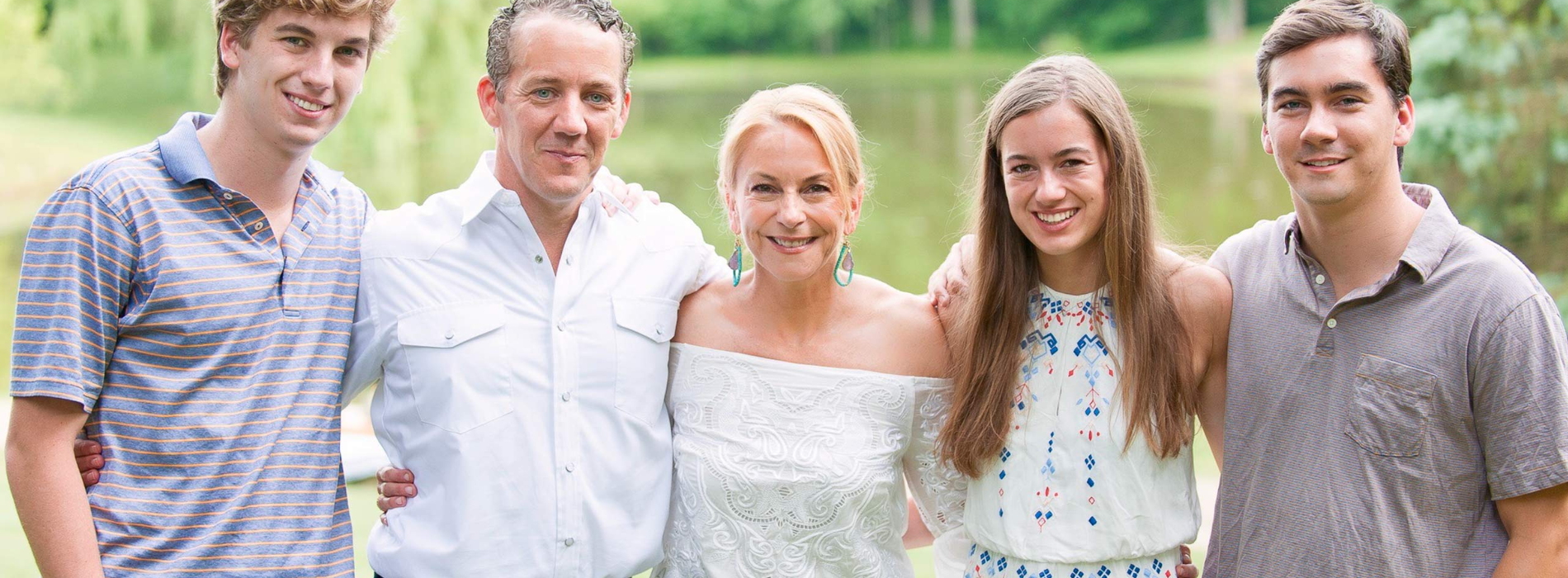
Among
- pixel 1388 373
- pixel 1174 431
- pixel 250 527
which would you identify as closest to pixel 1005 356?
pixel 1174 431

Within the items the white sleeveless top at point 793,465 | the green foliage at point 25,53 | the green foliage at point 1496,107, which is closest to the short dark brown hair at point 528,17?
the white sleeveless top at point 793,465

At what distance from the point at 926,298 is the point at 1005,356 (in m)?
0.30

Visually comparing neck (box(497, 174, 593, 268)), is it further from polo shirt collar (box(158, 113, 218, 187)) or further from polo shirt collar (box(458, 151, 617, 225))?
polo shirt collar (box(158, 113, 218, 187))

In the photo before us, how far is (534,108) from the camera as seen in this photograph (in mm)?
2438

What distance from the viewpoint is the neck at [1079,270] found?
2.52 metres

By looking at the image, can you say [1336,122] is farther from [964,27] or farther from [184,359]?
[964,27]

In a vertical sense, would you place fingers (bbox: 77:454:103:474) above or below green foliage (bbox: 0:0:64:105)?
below

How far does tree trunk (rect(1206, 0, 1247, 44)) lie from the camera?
28125 mm

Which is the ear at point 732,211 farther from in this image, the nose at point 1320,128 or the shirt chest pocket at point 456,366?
the nose at point 1320,128

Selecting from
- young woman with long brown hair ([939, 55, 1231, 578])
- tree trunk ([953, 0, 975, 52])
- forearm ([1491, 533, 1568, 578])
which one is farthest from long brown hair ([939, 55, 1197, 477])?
tree trunk ([953, 0, 975, 52])

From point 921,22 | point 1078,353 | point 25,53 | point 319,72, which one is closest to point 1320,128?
point 1078,353

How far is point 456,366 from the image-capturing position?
240cm

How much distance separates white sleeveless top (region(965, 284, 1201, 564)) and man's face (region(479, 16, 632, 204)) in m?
0.94

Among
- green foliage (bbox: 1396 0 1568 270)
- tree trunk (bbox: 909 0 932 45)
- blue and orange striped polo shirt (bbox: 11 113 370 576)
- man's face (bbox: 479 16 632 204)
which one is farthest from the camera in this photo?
tree trunk (bbox: 909 0 932 45)
